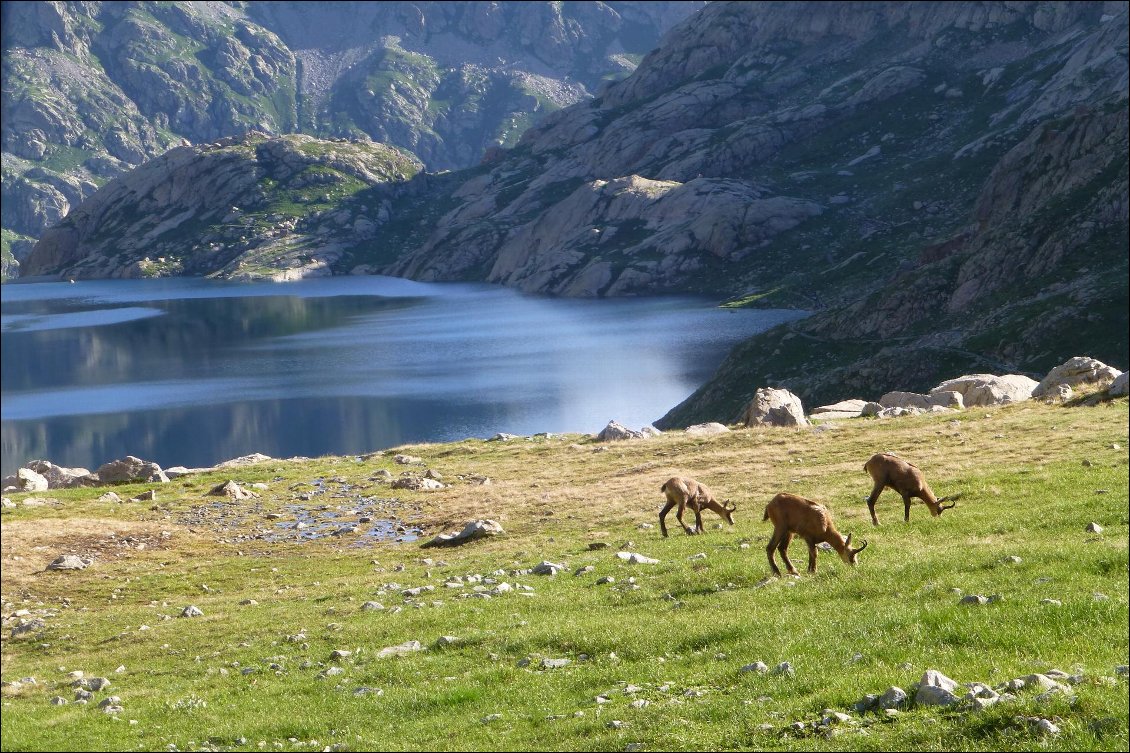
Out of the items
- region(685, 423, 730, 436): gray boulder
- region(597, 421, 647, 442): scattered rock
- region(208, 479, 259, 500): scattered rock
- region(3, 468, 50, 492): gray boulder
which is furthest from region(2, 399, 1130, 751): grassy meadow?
region(3, 468, 50, 492): gray boulder

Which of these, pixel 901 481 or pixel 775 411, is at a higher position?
pixel 901 481

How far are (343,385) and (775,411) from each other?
3485 inches

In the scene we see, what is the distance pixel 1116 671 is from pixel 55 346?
205 meters

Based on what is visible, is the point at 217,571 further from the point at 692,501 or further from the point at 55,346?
the point at 55,346

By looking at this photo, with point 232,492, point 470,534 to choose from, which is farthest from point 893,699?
point 232,492

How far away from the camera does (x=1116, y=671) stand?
12734mm

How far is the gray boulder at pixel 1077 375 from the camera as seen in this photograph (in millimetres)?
56531

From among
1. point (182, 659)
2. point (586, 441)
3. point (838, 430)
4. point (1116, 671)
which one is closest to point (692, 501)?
point (182, 659)

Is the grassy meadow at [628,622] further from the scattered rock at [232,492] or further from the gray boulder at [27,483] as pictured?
the gray boulder at [27,483]

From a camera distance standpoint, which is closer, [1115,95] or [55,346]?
[1115,95]

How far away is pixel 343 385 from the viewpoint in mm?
140875

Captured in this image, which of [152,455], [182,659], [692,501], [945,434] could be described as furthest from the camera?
[152,455]

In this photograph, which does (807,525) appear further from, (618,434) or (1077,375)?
(618,434)

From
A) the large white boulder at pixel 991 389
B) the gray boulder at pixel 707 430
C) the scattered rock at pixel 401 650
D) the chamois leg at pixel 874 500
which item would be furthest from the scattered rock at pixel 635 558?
the large white boulder at pixel 991 389
